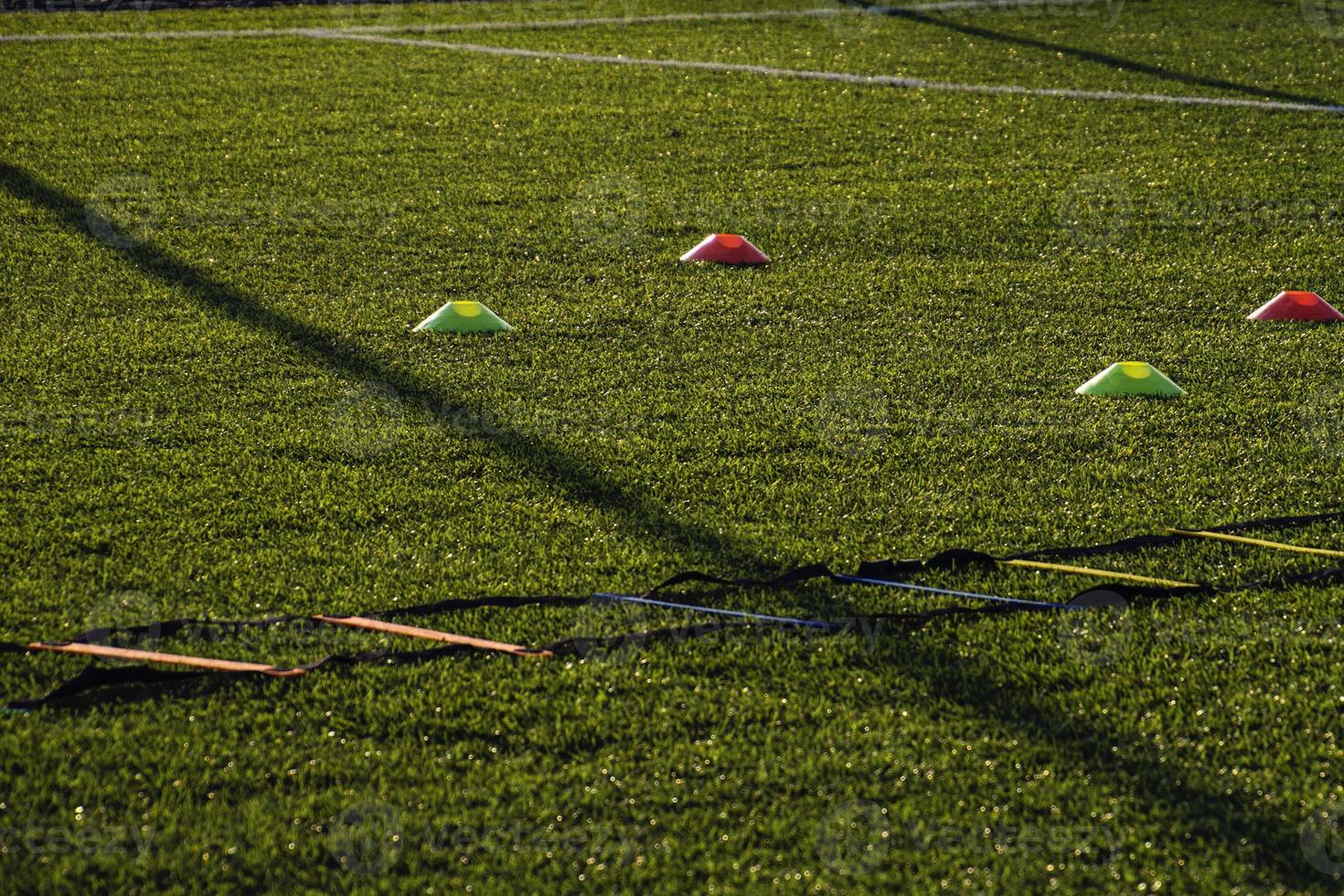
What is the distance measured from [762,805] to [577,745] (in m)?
0.40

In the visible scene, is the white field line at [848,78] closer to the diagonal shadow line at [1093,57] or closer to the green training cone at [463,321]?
the diagonal shadow line at [1093,57]

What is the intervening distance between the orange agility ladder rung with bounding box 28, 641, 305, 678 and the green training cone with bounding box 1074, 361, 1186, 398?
116 inches

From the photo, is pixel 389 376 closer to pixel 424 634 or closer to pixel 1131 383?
pixel 424 634

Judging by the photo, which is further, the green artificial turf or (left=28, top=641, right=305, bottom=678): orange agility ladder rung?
(left=28, top=641, right=305, bottom=678): orange agility ladder rung

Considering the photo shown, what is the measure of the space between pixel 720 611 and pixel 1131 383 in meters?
2.16

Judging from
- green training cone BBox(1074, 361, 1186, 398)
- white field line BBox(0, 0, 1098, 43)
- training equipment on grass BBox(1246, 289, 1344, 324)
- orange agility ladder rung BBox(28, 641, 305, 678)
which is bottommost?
orange agility ladder rung BBox(28, 641, 305, 678)

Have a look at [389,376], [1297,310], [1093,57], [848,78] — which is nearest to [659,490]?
[389,376]

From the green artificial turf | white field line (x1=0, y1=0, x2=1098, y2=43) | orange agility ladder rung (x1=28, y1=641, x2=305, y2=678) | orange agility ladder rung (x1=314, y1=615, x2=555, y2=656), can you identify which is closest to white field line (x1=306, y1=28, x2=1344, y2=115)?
white field line (x1=0, y1=0, x2=1098, y2=43)

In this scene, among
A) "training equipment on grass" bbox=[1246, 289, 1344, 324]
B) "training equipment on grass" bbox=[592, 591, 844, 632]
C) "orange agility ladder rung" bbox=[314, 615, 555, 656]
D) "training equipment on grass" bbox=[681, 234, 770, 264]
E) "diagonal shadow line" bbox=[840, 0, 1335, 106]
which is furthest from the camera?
"diagonal shadow line" bbox=[840, 0, 1335, 106]

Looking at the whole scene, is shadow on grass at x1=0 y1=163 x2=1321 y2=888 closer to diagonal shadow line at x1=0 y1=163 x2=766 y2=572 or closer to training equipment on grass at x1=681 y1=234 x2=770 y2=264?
diagonal shadow line at x1=0 y1=163 x2=766 y2=572

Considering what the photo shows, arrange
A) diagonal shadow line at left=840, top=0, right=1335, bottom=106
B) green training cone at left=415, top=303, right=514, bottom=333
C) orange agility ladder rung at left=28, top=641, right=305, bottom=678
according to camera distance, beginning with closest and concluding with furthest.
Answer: orange agility ladder rung at left=28, top=641, right=305, bottom=678, green training cone at left=415, top=303, right=514, bottom=333, diagonal shadow line at left=840, top=0, right=1335, bottom=106

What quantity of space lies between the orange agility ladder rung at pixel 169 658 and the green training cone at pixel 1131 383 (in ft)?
9.70

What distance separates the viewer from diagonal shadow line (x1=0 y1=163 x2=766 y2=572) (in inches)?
155

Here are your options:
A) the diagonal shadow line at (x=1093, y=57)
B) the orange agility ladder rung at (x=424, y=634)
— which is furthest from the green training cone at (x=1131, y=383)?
the diagonal shadow line at (x=1093, y=57)
